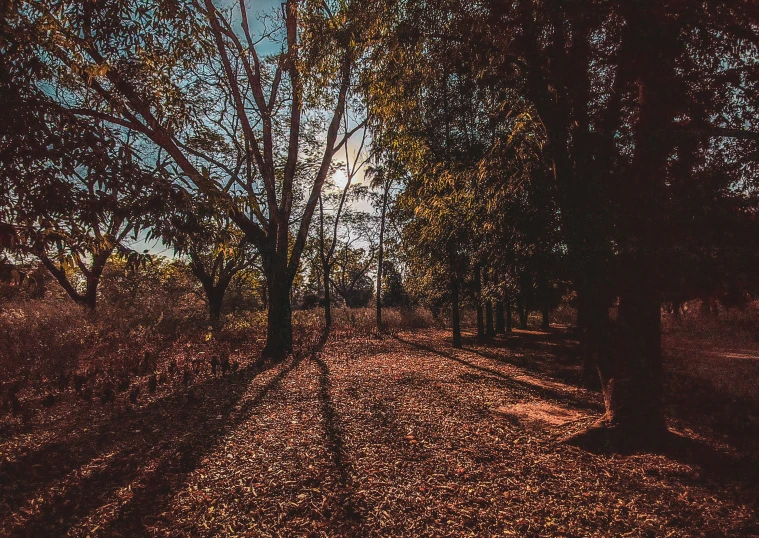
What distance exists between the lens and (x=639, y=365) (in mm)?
4320

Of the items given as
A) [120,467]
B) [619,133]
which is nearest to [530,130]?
[619,133]

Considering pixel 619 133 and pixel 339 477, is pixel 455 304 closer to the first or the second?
pixel 619 133

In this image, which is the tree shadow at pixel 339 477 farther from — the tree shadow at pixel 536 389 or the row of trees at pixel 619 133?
the tree shadow at pixel 536 389

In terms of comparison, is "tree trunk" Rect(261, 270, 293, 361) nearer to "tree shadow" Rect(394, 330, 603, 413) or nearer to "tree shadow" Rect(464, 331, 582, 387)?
"tree shadow" Rect(394, 330, 603, 413)

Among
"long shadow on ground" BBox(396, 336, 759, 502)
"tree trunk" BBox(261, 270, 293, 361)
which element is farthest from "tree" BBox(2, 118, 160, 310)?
"tree trunk" BBox(261, 270, 293, 361)

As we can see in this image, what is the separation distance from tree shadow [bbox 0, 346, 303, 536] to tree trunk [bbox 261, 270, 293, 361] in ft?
13.0

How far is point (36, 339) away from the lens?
917 cm

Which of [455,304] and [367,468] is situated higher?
[455,304]

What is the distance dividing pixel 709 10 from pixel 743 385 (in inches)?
296

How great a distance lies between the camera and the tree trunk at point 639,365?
425 cm

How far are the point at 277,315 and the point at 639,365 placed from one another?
26.8ft

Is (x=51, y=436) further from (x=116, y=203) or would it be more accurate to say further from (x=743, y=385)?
(x=743, y=385)

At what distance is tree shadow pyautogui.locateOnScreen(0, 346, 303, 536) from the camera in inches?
117

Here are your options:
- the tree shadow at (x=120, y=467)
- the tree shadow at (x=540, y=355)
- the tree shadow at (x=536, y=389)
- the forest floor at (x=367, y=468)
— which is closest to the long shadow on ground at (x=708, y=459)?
the forest floor at (x=367, y=468)
